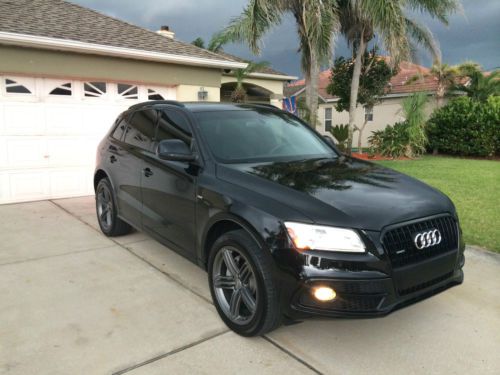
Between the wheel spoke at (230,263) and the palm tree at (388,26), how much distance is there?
12480 mm

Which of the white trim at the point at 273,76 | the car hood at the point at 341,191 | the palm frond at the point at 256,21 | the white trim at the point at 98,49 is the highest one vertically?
the palm frond at the point at 256,21

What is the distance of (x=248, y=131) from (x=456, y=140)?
1654cm

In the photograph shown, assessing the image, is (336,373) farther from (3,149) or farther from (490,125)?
(490,125)

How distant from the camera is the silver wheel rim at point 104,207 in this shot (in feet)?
18.7

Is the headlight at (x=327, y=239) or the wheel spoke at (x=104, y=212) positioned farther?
the wheel spoke at (x=104, y=212)

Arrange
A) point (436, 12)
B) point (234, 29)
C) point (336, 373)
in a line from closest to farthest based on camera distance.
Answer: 1. point (336, 373)
2. point (234, 29)
3. point (436, 12)

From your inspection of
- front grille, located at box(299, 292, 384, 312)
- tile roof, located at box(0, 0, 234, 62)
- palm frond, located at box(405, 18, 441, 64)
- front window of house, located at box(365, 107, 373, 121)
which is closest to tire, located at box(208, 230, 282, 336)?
front grille, located at box(299, 292, 384, 312)

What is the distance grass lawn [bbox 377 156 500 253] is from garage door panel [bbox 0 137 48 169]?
758 cm

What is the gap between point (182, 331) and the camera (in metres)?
3.34

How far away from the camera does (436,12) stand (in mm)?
15992

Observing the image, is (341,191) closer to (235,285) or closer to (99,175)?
(235,285)

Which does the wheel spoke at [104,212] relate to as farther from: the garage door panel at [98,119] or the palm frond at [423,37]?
the palm frond at [423,37]

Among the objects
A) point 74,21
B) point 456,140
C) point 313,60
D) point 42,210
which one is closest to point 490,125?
point 456,140

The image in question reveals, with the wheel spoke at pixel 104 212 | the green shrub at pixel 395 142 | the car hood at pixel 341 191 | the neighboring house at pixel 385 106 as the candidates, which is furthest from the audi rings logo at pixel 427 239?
the neighboring house at pixel 385 106
